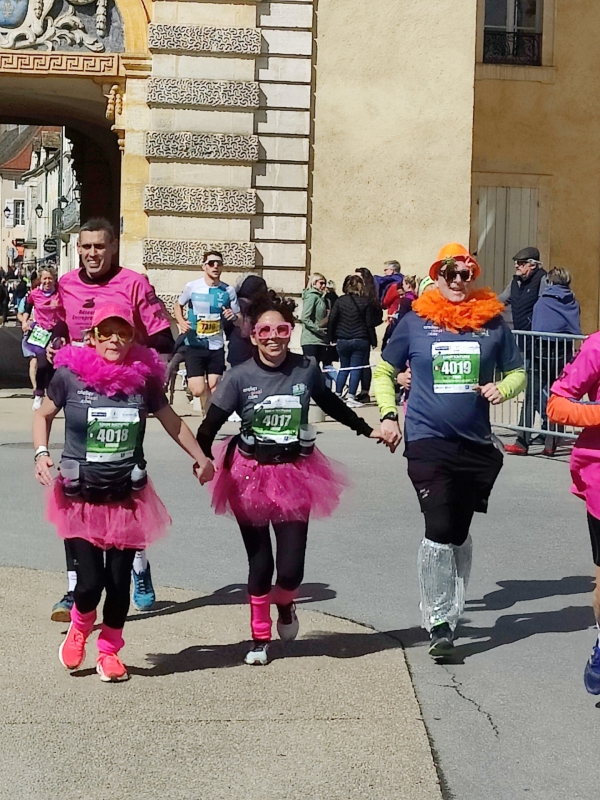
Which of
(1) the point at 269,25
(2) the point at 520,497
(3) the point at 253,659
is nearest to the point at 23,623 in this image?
(3) the point at 253,659

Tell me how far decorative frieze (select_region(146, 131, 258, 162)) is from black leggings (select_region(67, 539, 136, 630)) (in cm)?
1334

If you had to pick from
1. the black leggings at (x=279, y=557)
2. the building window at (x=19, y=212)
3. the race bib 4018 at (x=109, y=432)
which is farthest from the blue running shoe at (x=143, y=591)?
the building window at (x=19, y=212)

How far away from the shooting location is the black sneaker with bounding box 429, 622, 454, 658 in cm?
650

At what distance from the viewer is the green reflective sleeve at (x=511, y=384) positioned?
22.0 ft

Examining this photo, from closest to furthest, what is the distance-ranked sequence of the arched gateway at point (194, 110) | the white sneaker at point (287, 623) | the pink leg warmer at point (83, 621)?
1. the pink leg warmer at point (83, 621)
2. the white sneaker at point (287, 623)
3. the arched gateway at point (194, 110)

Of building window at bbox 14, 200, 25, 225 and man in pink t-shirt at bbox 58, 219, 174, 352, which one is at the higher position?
building window at bbox 14, 200, 25, 225

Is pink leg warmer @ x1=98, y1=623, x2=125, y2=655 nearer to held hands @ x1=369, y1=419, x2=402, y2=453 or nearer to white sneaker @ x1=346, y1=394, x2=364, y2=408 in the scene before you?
held hands @ x1=369, y1=419, x2=402, y2=453

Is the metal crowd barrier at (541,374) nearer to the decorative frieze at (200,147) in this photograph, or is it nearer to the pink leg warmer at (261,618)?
the decorative frieze at (200,147)

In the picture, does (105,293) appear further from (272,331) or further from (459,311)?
(459,311)

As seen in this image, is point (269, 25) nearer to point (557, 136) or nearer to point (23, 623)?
point (557, 136)

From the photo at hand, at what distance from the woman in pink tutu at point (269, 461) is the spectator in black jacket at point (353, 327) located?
38.9 ft

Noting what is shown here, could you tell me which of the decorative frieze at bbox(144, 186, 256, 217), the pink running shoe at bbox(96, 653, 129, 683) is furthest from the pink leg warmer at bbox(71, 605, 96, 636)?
the decorative frieze at bbox(144, 186, 256, 217)

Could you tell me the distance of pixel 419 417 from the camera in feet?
22.4

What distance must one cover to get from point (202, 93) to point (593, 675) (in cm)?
1415
